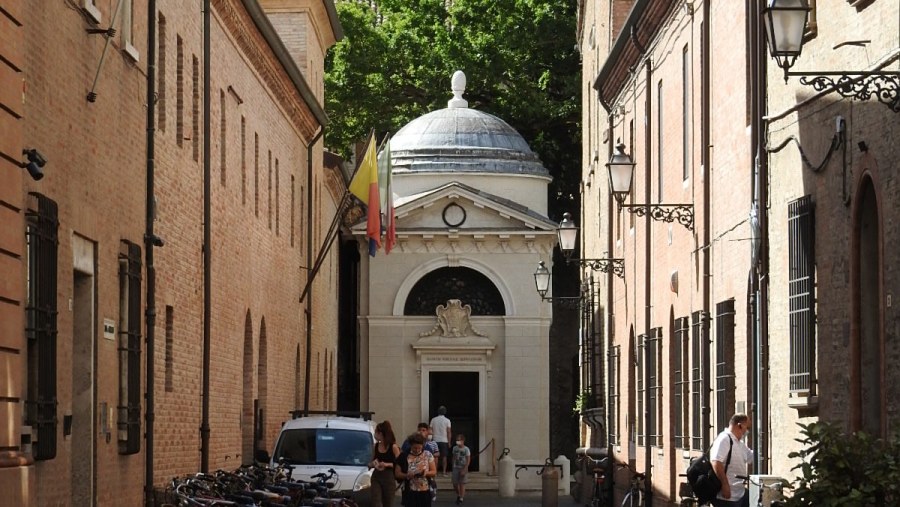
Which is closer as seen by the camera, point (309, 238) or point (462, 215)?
point (309, 238)

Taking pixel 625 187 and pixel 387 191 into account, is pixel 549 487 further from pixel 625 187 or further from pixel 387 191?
pixel 625 187

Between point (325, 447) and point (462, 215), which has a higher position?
point (462, 215)

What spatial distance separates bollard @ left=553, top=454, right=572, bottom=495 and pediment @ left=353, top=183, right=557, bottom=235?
8.62 metres

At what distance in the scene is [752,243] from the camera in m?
19.8

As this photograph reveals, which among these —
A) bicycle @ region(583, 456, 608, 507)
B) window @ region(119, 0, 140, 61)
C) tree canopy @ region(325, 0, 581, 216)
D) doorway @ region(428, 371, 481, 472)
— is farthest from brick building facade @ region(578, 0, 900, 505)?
tree canopy @ region(325, 0, 581, 216)

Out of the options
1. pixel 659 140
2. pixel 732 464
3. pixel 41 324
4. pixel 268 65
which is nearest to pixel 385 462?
pixel 732 464

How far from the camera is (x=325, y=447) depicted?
27094 mm

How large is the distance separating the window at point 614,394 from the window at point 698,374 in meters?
11.2

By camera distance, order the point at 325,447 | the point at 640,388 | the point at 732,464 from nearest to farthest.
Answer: the point at 732,464 < the point at 325,447 < the point at 640,388

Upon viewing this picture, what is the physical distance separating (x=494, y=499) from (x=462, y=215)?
35.0ft

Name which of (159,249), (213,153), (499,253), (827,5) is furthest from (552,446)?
(827,5)

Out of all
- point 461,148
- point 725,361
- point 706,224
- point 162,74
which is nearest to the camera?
point 162,74

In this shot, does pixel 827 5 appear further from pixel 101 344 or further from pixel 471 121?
pixel 471 121

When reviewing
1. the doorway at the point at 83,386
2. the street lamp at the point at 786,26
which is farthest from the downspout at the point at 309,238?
the street lamp at the point at 786,26
